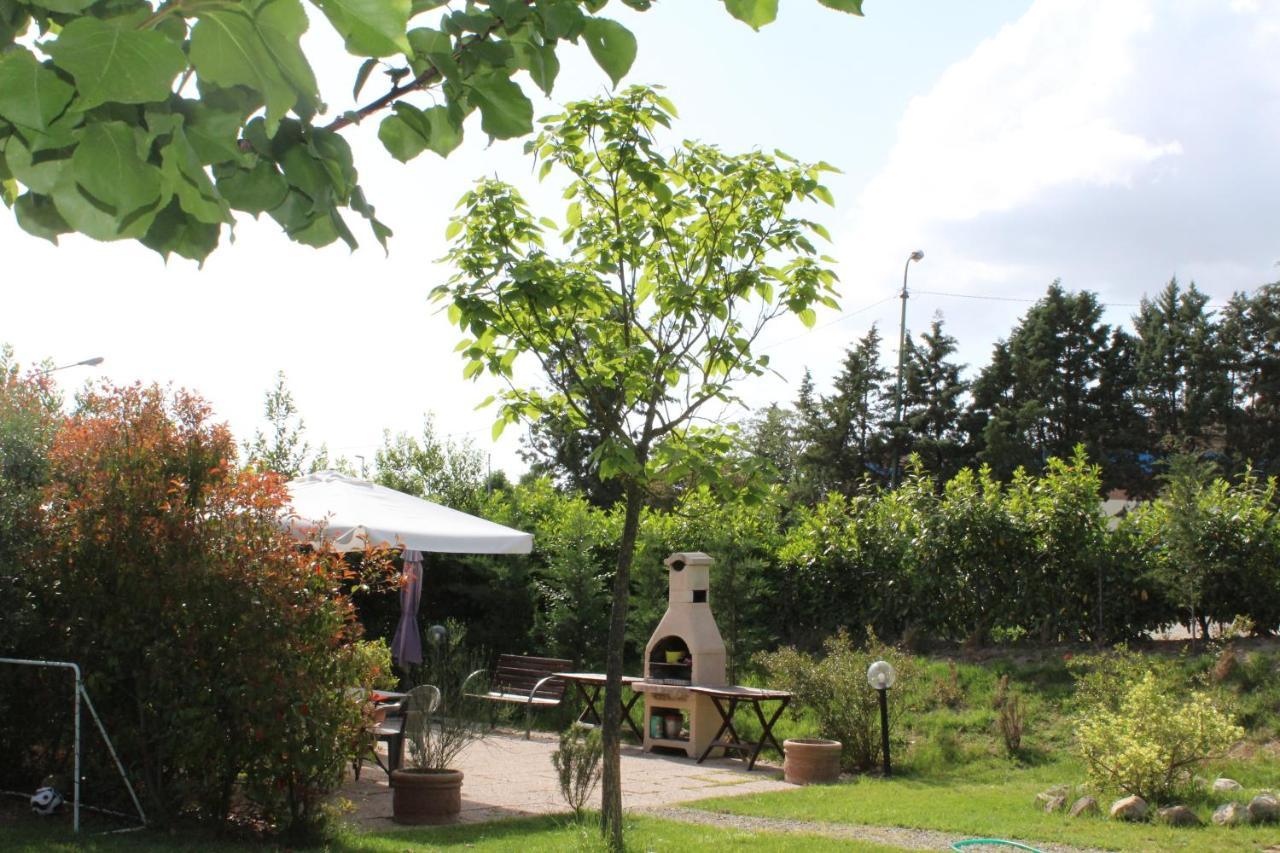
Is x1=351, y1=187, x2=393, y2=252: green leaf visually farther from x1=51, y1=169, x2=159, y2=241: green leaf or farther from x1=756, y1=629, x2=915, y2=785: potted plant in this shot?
x1=756, y1=629, x2=915, y2=785: potted plant

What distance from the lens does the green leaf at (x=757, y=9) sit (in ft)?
6.80

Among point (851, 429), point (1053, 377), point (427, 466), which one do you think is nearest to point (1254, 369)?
point (1053, 377)

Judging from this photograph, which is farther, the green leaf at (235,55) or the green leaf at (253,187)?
the green leaf at (253,187)

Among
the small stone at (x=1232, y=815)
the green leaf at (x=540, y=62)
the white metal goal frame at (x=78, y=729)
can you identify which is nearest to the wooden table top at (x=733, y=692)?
the small stone at (x=1232, y=815)

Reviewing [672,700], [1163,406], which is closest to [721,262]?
[672,700]

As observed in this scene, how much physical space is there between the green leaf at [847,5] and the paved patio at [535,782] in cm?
683

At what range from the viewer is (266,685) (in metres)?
6.67

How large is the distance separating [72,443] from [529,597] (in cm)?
932

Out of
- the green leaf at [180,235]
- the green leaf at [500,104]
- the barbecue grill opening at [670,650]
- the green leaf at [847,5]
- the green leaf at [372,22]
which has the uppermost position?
the green leaf at [847,5]

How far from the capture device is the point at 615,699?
21.8 feet

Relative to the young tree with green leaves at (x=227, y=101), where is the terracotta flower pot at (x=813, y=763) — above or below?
below

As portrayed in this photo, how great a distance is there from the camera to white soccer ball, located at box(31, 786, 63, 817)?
6977mm

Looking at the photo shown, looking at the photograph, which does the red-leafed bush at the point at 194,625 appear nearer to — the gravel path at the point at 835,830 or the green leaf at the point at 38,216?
the gravel path at the point at 835,830

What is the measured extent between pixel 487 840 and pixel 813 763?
386cm
